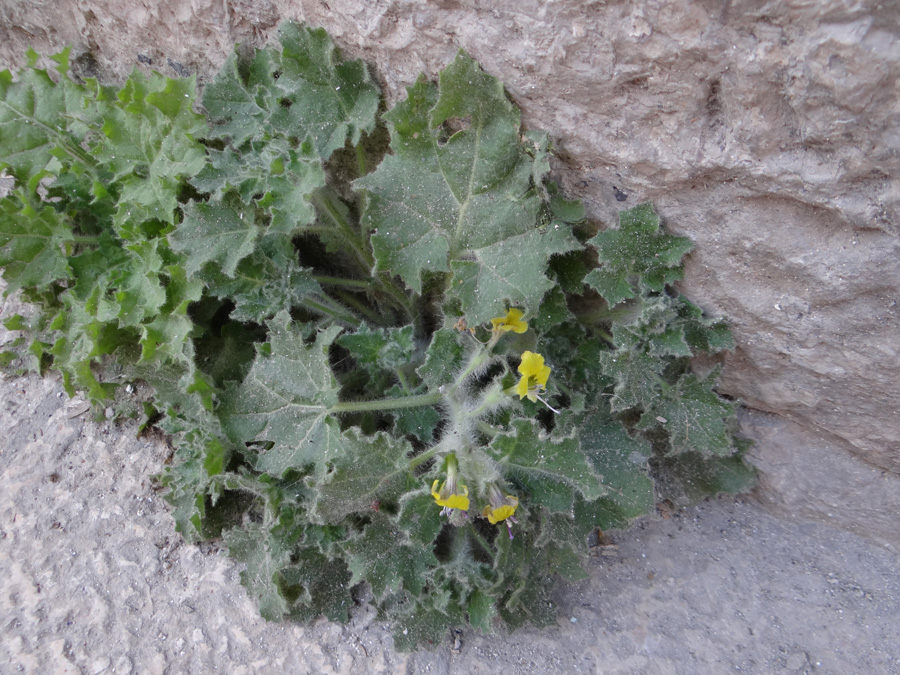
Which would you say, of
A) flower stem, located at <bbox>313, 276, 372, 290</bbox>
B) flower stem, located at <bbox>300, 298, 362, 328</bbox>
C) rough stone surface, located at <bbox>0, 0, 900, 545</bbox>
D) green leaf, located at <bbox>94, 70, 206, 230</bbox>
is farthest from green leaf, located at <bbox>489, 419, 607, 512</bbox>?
green leaf, located at <bbox>94, 70, 206, 230</bbox>

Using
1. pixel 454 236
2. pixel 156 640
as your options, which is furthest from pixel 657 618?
pixel 156 640

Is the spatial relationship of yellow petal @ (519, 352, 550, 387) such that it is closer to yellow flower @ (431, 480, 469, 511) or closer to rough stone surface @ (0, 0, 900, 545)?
yellow flower @ (431, 480, 469, 511)

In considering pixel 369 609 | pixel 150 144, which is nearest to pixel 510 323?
pixel 369 609

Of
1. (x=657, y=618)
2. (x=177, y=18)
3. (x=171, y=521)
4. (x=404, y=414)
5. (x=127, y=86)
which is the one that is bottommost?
(x=171, y=521)

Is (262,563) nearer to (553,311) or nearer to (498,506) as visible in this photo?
(498,506)

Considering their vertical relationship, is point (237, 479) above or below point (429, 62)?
below

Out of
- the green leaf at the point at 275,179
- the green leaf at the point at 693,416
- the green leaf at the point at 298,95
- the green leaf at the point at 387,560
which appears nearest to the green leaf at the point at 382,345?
the green leaf at the point at 275,179

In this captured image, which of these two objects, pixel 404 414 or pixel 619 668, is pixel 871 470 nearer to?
pixel 619 668
